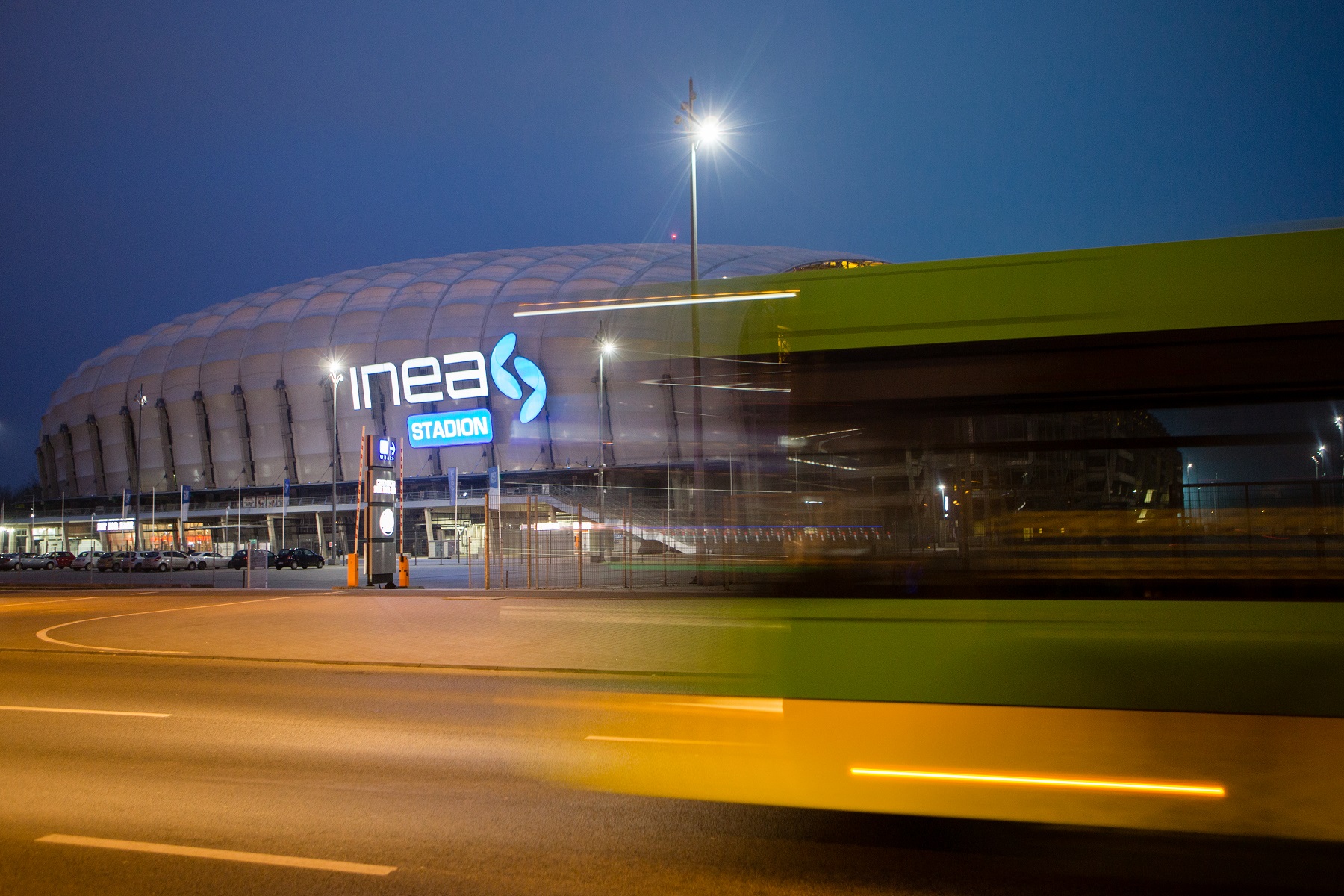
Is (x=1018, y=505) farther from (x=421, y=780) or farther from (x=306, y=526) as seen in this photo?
(x=306, y=526)

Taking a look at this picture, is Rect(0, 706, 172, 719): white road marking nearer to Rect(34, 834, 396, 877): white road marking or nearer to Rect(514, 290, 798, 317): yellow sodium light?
Rect(34, 834, 396, 877): white road marking

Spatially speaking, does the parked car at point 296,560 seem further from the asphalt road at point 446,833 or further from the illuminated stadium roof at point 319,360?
the asphalt road at point 446,833

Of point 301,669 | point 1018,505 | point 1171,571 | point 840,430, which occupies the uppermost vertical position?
point 840,430

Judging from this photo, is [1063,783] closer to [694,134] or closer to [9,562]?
[694,134]

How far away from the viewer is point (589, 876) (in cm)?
446

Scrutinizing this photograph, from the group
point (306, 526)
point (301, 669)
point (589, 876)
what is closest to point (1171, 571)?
point (589, 876)

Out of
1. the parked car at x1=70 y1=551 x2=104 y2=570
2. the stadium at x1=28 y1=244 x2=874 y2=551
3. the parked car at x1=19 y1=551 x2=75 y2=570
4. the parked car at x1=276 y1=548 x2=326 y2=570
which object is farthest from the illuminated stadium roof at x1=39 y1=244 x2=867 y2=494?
the parked car at x1=276 y1=548 x2=326 y2=570

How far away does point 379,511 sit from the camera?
2842 centimetres

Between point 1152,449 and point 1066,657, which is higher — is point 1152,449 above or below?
above

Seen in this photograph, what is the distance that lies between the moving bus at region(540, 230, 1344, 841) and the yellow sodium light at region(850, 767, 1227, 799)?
1 cm

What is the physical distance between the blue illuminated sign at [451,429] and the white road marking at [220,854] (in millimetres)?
53765

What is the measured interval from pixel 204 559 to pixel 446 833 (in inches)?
2171

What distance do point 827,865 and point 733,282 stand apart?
3235mm

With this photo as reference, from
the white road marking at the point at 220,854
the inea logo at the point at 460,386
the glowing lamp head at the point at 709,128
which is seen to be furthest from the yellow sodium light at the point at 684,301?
the inea logo at the point at 460,386
